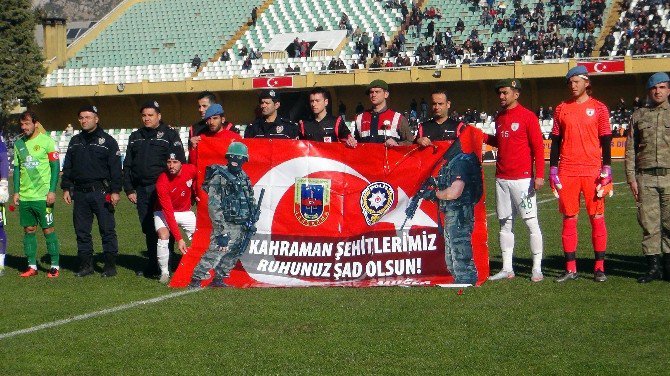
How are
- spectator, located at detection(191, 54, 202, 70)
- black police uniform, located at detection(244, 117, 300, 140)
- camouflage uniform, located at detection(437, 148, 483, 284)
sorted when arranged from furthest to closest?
spectator, located at detection(191, 54, 202, 70) → black police uniform, located at detection(244, 117, 300, 140) → camouflage uniform, located at detection(437, 148, 483, 284)

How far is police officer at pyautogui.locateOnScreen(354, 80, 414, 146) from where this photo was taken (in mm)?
10297

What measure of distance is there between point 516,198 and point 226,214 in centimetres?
294

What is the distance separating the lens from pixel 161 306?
360 inches

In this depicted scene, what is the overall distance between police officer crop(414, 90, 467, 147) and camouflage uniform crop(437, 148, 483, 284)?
12.0 inches

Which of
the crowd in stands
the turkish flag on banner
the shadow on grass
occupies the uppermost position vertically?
the crowd in stands

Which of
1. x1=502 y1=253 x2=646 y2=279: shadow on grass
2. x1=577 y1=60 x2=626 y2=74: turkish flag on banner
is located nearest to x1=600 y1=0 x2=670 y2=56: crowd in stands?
x1=577 y1=60 x2=626 y2=74: turkish flag on banner

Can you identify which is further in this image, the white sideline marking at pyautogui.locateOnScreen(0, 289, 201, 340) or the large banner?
the large banner

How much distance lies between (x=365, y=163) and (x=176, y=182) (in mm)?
2114

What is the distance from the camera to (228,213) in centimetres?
1035

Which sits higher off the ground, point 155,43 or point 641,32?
point 155,43

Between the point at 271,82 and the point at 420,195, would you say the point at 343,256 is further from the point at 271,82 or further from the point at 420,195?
the point at 271,82

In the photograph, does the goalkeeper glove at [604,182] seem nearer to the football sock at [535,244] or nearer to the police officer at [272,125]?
the football sock at [535,244]

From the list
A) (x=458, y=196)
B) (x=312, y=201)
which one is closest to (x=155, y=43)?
(x=312, y=201)

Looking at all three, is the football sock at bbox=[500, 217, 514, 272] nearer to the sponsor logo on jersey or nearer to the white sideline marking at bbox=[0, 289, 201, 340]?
the white sideline marking at bbox=[0, 289, 201, 340]
